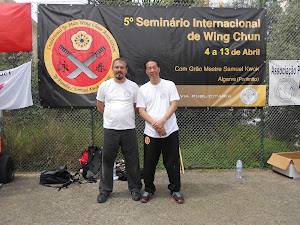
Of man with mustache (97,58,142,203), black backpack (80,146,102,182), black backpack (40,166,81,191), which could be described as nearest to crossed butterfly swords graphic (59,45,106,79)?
man with mustache (97,58,142,203)

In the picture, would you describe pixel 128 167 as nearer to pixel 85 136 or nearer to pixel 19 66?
pixel 85 136

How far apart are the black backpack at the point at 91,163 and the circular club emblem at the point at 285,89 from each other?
3561 millimetres

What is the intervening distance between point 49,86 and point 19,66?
2.12ft

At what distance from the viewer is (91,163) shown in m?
4.63

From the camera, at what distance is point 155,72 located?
11.5 feet

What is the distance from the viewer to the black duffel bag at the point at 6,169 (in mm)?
4289

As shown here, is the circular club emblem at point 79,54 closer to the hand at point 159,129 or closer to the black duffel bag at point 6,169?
the black duffel bag at point 6,169

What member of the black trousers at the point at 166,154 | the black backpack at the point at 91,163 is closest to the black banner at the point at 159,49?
the black backpack at the point at 91,163

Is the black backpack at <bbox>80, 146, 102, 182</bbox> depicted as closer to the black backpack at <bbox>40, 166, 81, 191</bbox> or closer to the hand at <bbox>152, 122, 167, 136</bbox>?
the black backpack at <bbox>40, 166, 81, 191</bbox>

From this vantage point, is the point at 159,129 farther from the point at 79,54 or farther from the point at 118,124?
the point at 79,54

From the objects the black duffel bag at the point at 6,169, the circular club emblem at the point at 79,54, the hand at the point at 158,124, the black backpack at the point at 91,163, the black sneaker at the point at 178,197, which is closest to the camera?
the hand at the point at 158,124

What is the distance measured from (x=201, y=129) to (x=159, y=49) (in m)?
1.79

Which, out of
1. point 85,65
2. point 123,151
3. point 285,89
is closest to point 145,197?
point 123,151

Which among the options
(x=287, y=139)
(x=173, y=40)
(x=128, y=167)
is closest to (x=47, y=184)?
(x=128, y=167)
